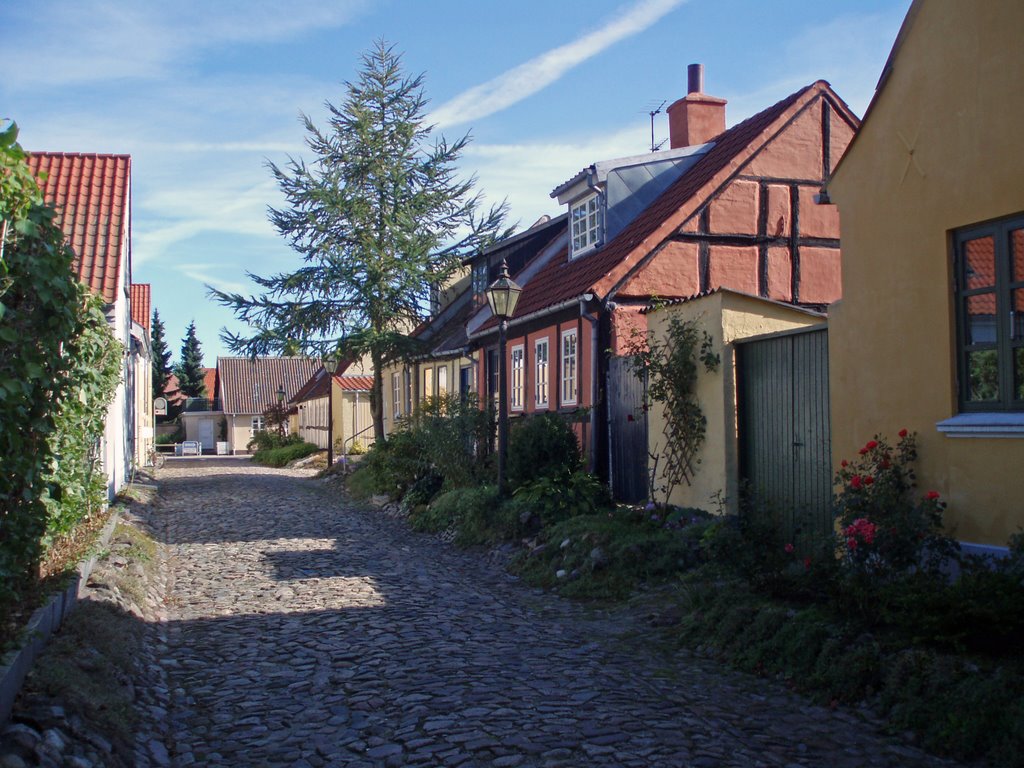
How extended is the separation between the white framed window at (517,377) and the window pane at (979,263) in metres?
12.8

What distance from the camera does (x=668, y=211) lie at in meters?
15.7

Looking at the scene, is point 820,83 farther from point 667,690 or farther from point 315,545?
point 667,690

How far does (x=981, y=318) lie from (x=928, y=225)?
2.77ft

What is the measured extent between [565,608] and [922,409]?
3774 mm

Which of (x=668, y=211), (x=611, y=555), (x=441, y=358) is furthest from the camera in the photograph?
(x=441, y=358)

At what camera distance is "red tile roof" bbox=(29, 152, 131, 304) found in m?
15.5

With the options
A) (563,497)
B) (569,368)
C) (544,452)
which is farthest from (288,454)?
(563,497)

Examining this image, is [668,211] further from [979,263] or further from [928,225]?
[979,263]

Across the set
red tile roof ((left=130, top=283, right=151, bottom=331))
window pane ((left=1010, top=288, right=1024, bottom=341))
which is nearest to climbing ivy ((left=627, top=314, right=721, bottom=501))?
window pane ((left=1010, top=288, right=1024, bottom=341))

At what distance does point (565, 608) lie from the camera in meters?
9.26

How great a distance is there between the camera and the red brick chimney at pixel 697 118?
64.6 ft

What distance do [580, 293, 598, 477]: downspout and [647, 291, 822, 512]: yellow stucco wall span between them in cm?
361

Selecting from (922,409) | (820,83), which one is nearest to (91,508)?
(922,409)

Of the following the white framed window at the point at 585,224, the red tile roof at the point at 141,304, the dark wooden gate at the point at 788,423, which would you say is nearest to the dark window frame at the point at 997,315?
the dark wooden gate at the point at 788,423
